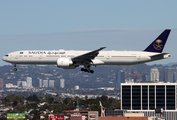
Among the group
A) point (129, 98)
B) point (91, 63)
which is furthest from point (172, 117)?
point (91, 63)

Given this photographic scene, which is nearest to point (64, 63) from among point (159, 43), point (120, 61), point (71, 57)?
point (71, 57)

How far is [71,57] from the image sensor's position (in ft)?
230

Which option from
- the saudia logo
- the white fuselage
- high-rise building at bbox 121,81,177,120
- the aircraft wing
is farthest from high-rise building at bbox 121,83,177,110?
the aircraft wing

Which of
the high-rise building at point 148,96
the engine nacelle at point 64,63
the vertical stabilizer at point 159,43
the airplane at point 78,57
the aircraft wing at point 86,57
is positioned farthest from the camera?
the high-rise building at point 148,96

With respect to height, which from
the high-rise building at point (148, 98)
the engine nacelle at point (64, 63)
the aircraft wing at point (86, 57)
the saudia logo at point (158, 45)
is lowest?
the high-rise building at point (148, 98)

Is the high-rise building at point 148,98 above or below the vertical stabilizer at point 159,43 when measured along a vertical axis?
below

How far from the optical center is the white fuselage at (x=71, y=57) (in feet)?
227

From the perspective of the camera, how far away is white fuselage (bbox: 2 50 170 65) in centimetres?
6912

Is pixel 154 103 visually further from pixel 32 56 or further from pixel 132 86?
pixel 32 56

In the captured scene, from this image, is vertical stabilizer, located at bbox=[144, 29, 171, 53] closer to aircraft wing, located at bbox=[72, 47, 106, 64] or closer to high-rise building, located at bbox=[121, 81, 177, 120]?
aircraft wing, located at bbox=[72, 47, 106, 64]

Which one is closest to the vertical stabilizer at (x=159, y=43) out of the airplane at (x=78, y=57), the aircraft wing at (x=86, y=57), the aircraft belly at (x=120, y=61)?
the airplane at (x=78, y=57)

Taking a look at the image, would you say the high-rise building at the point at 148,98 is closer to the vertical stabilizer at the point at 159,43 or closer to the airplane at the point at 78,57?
the vertical stabilizer at the point at 159,43

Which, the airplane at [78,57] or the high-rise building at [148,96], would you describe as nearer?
the airplane at [78,57]

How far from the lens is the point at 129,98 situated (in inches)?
5763
